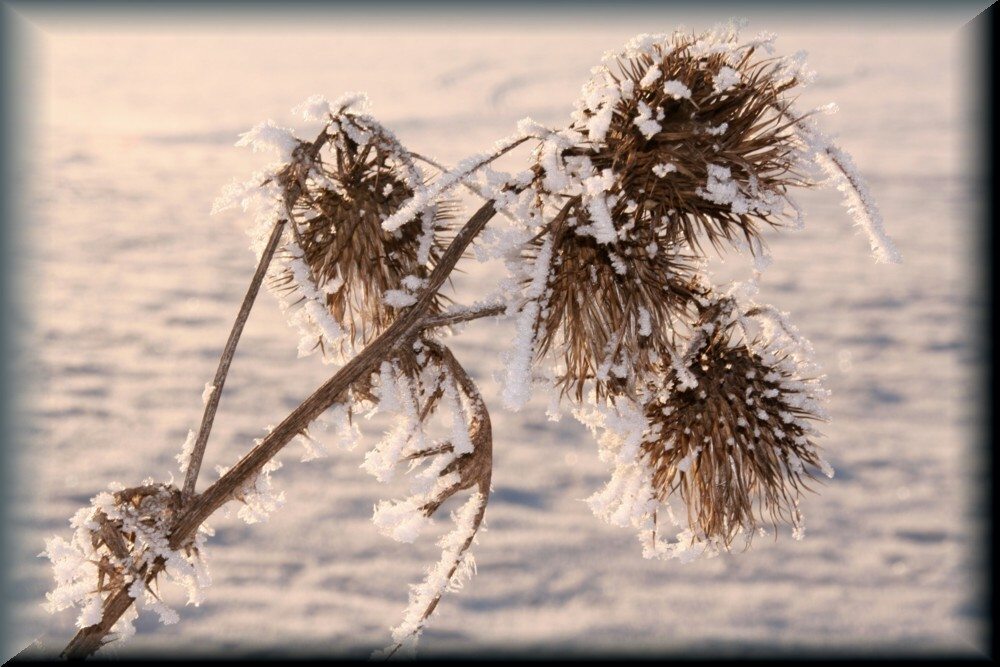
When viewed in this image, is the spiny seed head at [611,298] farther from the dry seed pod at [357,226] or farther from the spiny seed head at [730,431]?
the dry seed pod at [357,226]

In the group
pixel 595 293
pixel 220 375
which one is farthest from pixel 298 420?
pixel 595 293

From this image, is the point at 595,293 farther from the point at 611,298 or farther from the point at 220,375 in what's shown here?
the point at 220,375

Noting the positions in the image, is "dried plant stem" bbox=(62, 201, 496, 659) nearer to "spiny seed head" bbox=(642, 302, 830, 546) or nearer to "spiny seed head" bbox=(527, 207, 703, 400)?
"spiny seed head" bbox=(527, 207, 703, 400)

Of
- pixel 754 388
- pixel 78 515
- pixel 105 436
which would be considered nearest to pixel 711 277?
pixel 754 388

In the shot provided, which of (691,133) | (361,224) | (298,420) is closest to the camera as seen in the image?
(691,133)

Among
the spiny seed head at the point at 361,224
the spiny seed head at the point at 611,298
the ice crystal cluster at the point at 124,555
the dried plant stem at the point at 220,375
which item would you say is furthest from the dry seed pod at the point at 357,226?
the ice crystal cluster at the point at 124,555

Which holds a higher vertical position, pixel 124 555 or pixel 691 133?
pixel 691 133
